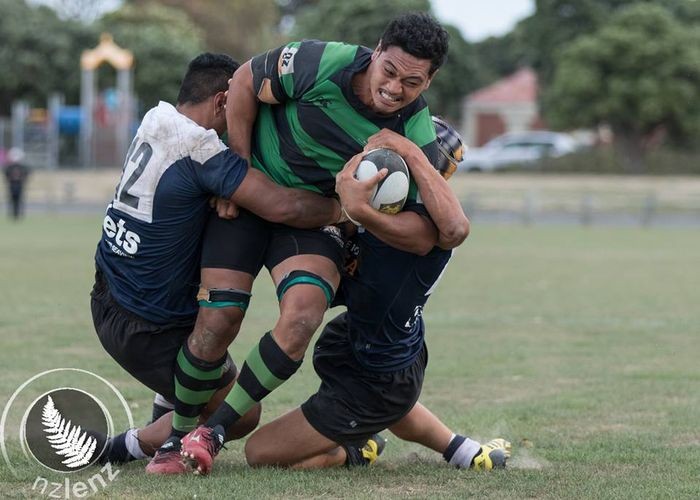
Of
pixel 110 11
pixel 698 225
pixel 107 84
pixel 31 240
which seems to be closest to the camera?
pixel 31 240

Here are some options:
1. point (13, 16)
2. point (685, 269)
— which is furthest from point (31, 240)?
point (13, 16)

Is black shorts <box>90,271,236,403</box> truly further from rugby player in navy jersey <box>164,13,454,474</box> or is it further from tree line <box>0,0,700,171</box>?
tree line <box>0,0,700,171</box>

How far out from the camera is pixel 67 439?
548cm

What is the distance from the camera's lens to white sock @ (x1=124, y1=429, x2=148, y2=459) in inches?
232

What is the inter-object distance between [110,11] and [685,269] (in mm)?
56796

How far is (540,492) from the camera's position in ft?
17.2

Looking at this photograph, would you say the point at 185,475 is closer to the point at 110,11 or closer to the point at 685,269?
the point at 685,269

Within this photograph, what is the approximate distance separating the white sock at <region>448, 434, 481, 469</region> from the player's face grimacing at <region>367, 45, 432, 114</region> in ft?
5.77

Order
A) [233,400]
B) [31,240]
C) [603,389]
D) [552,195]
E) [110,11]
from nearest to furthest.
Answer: [233,400] < [603,389] < [31,240] < [552,195] < [110,11]

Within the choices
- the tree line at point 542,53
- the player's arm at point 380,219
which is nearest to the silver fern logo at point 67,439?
the player's arm at point 380,219

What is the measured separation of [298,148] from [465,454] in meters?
1.75

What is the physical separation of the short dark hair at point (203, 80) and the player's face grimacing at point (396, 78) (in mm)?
879

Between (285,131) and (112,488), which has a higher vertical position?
(285,131)

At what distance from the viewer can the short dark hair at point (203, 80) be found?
584cm
